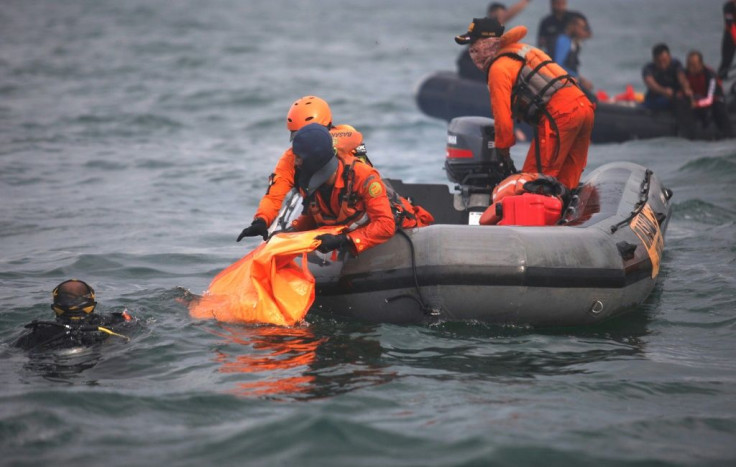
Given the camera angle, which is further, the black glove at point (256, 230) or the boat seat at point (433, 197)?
the boat seat at point (433, 197)

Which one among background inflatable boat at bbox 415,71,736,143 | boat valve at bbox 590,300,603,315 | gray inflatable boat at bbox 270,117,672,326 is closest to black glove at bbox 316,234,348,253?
gray inflatable boat at bbox 270,117,672,326

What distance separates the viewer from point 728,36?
42.0 ft

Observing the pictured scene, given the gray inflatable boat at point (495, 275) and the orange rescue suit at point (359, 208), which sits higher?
the orange rescue suit at point (359, 208)

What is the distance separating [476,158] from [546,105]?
864mm

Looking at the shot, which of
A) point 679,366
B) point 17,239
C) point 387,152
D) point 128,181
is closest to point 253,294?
point 679,366

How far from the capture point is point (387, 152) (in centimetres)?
1381

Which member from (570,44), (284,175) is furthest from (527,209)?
(570,44)

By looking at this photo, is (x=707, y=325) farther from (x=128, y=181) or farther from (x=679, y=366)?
(x=128, y=181)

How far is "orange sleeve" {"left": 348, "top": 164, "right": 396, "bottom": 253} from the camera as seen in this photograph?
5.73 metres

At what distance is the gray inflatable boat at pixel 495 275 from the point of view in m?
5.64

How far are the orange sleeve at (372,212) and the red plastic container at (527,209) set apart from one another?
38.3 inches

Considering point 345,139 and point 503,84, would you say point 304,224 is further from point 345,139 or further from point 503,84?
point 503,84

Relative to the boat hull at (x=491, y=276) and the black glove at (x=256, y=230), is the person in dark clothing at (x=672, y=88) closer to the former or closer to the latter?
the boat hull at (x=491, y=276)

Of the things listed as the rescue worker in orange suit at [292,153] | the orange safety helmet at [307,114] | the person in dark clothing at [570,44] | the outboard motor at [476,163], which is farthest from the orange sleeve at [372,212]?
the person in dark clothing at [570,44]
